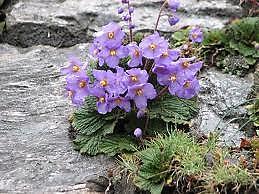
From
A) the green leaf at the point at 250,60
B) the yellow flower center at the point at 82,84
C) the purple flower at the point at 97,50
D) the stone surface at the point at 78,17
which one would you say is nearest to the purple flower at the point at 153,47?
the purple flower at the point at 97,50

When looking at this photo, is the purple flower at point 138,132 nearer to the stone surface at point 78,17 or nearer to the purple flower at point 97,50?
the purple flower at point 97,50

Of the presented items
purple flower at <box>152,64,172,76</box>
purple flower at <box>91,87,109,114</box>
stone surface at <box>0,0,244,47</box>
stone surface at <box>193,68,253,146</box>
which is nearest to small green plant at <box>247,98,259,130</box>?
stone surface at <box>193,68,253,146</box>

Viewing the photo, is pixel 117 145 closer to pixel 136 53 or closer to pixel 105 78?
pixel 105 78

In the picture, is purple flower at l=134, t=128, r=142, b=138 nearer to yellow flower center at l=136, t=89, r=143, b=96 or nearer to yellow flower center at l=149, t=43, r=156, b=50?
yellow flower center at l=136, t=89, r=143, b=96

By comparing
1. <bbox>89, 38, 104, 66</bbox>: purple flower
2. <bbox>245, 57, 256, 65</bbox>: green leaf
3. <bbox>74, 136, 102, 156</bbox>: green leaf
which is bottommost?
<bbox>74, 136, 102, 156</bbox>: green leaf

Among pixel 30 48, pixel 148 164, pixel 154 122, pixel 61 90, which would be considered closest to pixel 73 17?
pixel 30 48

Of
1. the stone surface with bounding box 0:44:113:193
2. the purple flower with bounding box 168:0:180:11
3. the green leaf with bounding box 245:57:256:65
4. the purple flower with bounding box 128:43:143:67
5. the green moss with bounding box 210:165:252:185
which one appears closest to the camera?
the green moss with bounding box 210:165:252:185

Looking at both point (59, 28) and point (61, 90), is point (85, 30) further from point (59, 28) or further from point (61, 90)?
point (61, 90)
